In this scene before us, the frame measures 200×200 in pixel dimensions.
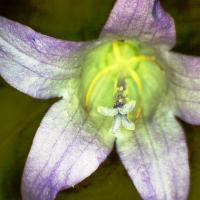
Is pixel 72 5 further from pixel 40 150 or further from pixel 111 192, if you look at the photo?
pixel 111 192

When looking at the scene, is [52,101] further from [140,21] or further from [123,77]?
[140,21]

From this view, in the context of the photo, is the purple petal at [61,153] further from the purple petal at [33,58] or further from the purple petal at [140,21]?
the purple petal at [140,21]

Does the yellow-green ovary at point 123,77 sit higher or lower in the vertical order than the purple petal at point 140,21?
lower

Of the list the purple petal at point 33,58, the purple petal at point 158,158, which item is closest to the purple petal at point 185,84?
the purple petal at point 158,158

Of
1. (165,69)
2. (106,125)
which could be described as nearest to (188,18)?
(165,69)

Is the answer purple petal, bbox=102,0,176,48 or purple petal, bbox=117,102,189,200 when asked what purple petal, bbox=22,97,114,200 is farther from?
purple petal, bbox=102,0,176,48

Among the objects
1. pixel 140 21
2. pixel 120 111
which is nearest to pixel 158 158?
pixel 120 111
